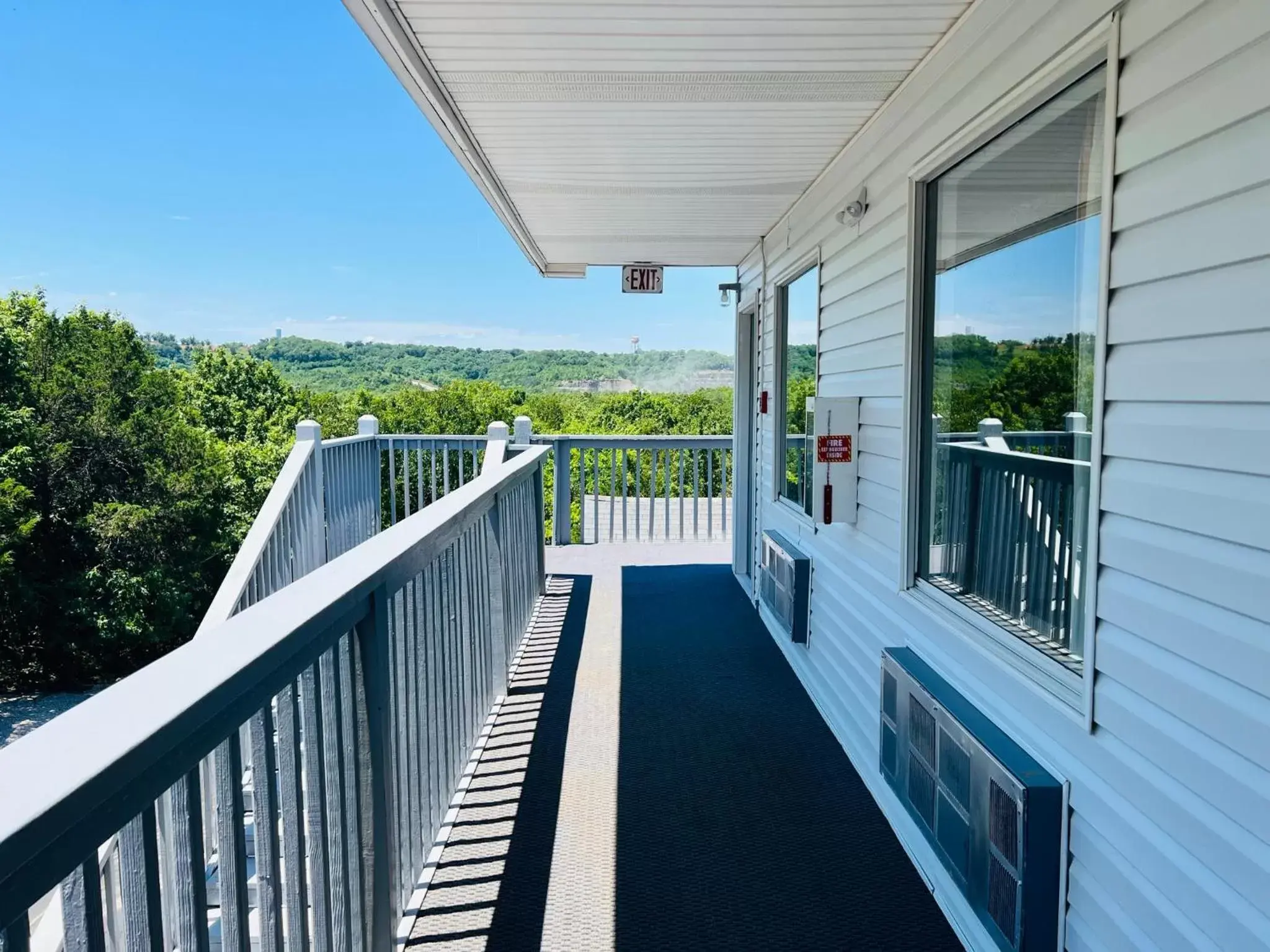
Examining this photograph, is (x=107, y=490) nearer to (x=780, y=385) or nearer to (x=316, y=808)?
(x=780, y=385)

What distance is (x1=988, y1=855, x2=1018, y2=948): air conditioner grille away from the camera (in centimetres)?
191

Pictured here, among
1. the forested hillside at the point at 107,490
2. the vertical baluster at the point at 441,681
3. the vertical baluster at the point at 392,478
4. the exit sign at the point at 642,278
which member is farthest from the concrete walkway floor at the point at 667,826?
the forested hillside at the point at 107,490

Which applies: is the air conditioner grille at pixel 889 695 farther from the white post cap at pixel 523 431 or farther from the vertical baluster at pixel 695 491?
the vertical baluster at pixel 695 491

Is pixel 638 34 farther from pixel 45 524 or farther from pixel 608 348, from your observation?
pixel 608 348

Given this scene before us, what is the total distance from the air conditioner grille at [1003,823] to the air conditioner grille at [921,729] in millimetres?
393

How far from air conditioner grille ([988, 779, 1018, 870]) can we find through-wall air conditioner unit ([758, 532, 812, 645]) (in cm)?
220

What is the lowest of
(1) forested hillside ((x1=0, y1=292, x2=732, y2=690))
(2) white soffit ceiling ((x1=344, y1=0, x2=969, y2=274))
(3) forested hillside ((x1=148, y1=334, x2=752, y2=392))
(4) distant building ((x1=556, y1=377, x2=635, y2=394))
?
(1) forested hillside ((x1=0, y1=292, x2=732, y2=690))

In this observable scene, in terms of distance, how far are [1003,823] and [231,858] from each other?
1.56 meters

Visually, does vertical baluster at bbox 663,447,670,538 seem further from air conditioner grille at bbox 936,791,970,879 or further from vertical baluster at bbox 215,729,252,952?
vertical baluster at bbox 215,729,252,952

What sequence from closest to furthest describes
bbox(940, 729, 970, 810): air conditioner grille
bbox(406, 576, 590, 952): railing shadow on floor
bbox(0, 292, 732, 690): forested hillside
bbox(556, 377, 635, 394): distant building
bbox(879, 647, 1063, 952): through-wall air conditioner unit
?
1. bbox(879, 647, 1063, 952): through-wall air conditioner unit
2. bbox(940, 729, 970, 810): air conditioner grille
3. bbox(406, 576, 590, 952): railing shadow on floor
4. bbox(0, 292, 732, 690): forested hillside
5. bbox(556, 377, 635, 394): distant building

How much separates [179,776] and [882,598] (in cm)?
255

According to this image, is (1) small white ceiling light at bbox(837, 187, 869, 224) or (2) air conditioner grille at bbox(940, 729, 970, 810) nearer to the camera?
(2) air conditioner grille at bbox(940, 729, 970, 810)

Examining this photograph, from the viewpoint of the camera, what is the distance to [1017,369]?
7.42 ft

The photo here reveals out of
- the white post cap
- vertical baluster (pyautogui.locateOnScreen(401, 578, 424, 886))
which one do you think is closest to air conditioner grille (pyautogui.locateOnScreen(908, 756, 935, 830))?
vertical baluster (pyautogui.locateOnScreen(401, 578, 424, 886))
